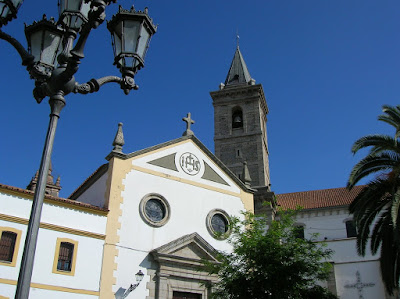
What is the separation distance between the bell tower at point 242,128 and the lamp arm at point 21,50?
32.7 metres

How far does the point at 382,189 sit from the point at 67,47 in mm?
13959

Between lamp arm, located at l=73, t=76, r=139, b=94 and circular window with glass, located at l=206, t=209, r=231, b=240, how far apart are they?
46.5 ft

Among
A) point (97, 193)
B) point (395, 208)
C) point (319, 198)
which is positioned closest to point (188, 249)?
point (97, 193)

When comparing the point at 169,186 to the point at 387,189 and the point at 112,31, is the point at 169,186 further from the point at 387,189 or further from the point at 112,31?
the point at 112,31

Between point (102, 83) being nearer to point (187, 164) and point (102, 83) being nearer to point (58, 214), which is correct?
point (58, 214)

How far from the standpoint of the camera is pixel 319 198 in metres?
36.1

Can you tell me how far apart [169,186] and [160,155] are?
5.13 feet

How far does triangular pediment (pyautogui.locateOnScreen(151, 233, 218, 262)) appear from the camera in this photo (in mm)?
18514

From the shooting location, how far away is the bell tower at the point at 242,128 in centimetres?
4006

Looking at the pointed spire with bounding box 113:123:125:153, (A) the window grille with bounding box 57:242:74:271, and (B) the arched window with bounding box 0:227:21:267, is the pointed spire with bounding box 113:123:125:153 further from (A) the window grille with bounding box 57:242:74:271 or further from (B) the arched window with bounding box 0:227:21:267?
(B) the arched window with bounding box 0:227:21:267

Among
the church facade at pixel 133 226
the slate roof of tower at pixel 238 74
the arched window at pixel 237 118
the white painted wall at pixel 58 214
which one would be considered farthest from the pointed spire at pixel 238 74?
the white painted wall at pixel 58 214

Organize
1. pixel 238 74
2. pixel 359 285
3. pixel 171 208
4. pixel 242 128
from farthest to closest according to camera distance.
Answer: pixel 238 74, pixel 242 128, pixel 359 285, pixel 171 208

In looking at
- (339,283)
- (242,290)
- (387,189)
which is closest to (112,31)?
(242,290)

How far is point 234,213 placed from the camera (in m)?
22.2
